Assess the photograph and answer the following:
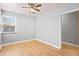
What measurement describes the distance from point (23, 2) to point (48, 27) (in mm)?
688

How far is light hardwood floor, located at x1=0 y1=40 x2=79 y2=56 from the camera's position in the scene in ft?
4.94

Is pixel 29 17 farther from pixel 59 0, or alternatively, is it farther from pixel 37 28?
pixel 59 0

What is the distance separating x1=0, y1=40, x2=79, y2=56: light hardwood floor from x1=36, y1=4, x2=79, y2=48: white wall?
13cm

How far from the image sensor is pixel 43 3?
58.2 inches

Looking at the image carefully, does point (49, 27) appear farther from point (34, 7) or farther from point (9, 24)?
point (9, 24)

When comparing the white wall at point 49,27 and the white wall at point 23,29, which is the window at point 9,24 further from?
the white wall at point 49,27

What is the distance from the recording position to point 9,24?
1.58m

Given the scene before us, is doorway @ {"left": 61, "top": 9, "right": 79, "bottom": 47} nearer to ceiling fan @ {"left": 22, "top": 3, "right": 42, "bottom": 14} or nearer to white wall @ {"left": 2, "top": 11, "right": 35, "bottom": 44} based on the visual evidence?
ceiling fan @ {"left": 22, "top": 3, "right": 42, "bottom": 14}

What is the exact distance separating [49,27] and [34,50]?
1.80 feet

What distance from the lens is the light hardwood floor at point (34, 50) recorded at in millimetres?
1507

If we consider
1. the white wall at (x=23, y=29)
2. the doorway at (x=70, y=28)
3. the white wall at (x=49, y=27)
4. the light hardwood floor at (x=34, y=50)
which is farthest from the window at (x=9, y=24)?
the doorway at (x=70, y=28)

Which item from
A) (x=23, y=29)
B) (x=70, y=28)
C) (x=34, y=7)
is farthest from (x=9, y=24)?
(x=70, y=28)

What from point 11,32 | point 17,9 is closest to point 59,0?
point 17,9

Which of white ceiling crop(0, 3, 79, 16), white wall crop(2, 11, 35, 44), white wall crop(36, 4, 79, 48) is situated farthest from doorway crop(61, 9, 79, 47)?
white wall crop(2, 11, 35, 44)
